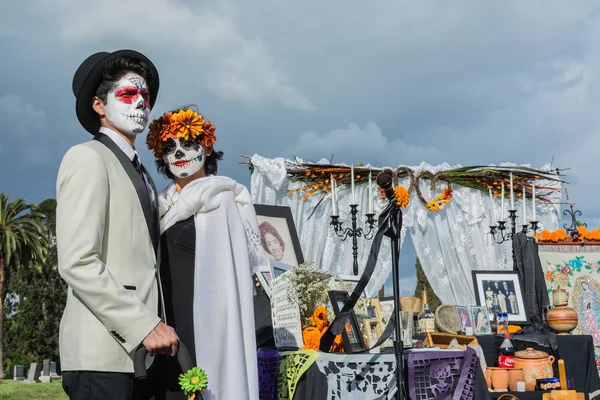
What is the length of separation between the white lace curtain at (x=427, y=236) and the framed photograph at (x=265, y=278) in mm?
5206

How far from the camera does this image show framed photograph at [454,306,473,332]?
5.64 metres

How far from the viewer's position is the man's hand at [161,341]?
5.70 feet

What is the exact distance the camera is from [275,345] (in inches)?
139

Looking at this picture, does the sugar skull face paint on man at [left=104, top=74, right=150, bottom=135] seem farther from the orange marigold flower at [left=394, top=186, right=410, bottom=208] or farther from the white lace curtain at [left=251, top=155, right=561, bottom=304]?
the white lace curtain at [left=251, top=155, right=561, bottom=304]

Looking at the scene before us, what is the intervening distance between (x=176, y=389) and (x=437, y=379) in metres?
1.56

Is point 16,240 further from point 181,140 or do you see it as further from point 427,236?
point 181,140

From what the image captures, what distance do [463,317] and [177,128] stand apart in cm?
390

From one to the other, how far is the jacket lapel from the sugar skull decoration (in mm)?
598

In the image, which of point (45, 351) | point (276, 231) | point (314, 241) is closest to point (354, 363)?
point (276, 231)

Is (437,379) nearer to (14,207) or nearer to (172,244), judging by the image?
(172,244)

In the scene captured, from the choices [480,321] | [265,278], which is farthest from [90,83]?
[480,321]

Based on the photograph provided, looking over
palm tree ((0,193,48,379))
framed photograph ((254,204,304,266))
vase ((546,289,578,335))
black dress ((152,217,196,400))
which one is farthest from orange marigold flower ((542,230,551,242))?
palm tree ((0,193,48,379))

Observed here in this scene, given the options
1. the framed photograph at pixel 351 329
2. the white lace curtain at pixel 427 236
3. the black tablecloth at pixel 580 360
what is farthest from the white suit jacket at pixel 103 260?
the white lace curtain at pixel 427 236

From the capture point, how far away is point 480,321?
5973 mm
